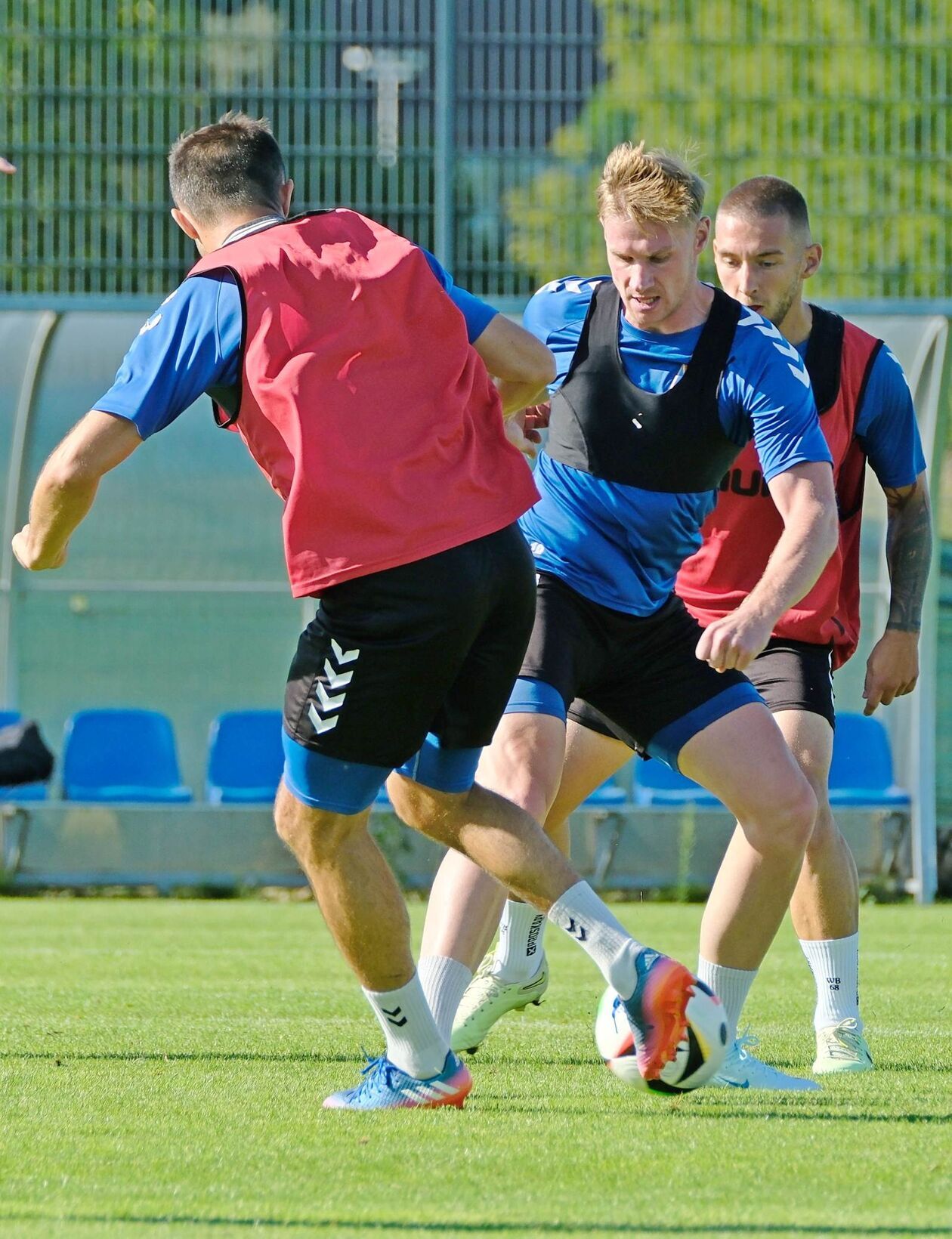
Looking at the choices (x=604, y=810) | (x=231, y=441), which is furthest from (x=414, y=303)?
(x=231, y=441)

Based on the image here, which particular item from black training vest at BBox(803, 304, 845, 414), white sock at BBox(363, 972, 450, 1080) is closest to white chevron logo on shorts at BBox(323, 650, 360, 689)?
white sock at BBox(363, 972, 450, 1080)

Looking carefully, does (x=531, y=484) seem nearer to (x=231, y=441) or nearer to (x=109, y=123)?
(x=231, y=441)

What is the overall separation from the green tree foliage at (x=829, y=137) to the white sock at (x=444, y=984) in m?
8.68

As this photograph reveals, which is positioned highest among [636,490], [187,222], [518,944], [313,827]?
[187,222]

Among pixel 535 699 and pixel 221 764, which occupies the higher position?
pixel 535 699

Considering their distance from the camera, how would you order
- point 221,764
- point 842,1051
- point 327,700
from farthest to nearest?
point 221,764 → point 842,1051 → point 327,700

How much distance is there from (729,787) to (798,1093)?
741 millimetres

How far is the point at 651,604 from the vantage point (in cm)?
497

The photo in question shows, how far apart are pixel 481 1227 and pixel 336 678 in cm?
125

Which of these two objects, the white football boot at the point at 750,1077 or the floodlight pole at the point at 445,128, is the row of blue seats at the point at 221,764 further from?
the white football boot at the point at 750,1077

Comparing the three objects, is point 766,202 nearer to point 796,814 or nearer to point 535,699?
point 535,699

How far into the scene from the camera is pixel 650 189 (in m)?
4.76

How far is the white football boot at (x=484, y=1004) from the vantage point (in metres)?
5.29

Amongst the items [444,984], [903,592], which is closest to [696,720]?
[444,984]
